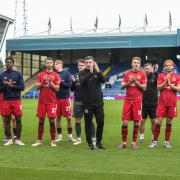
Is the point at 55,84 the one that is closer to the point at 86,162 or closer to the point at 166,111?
the point at 166,111

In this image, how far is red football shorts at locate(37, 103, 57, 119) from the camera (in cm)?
1153

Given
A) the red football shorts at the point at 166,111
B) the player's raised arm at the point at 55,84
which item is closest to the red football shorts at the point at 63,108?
the player's raised arm at the point at 55,84

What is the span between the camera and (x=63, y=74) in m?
12.6

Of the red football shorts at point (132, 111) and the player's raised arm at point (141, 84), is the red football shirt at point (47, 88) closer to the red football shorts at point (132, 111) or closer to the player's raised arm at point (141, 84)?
the red football shorts at point (132, 111)

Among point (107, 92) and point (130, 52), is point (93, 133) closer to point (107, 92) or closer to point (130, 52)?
point (107, 92)

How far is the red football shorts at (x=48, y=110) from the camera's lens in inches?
454

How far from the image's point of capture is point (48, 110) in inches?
456

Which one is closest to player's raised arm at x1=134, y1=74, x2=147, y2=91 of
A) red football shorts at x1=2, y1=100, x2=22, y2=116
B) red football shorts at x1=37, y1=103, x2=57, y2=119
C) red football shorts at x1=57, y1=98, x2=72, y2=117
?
red football shorts at x1=37, y1=103, x2=57, y2=119

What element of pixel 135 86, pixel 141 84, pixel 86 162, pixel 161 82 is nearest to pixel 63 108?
pixel 135 86

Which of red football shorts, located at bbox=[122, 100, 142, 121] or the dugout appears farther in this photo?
the dugout

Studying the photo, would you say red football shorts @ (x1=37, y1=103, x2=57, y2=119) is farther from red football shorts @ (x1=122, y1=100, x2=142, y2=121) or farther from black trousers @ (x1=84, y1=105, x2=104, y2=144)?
red football shorts @ (x1=122, y1=100, x2=142, y2=121)

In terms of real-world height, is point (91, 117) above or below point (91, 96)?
below

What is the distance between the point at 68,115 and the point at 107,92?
134 ft

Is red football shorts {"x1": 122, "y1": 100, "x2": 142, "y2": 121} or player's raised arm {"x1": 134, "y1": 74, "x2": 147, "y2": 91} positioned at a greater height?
player's raised arm {"x1": 134, "y1": 74, "x2": 147, "y2": 91}
